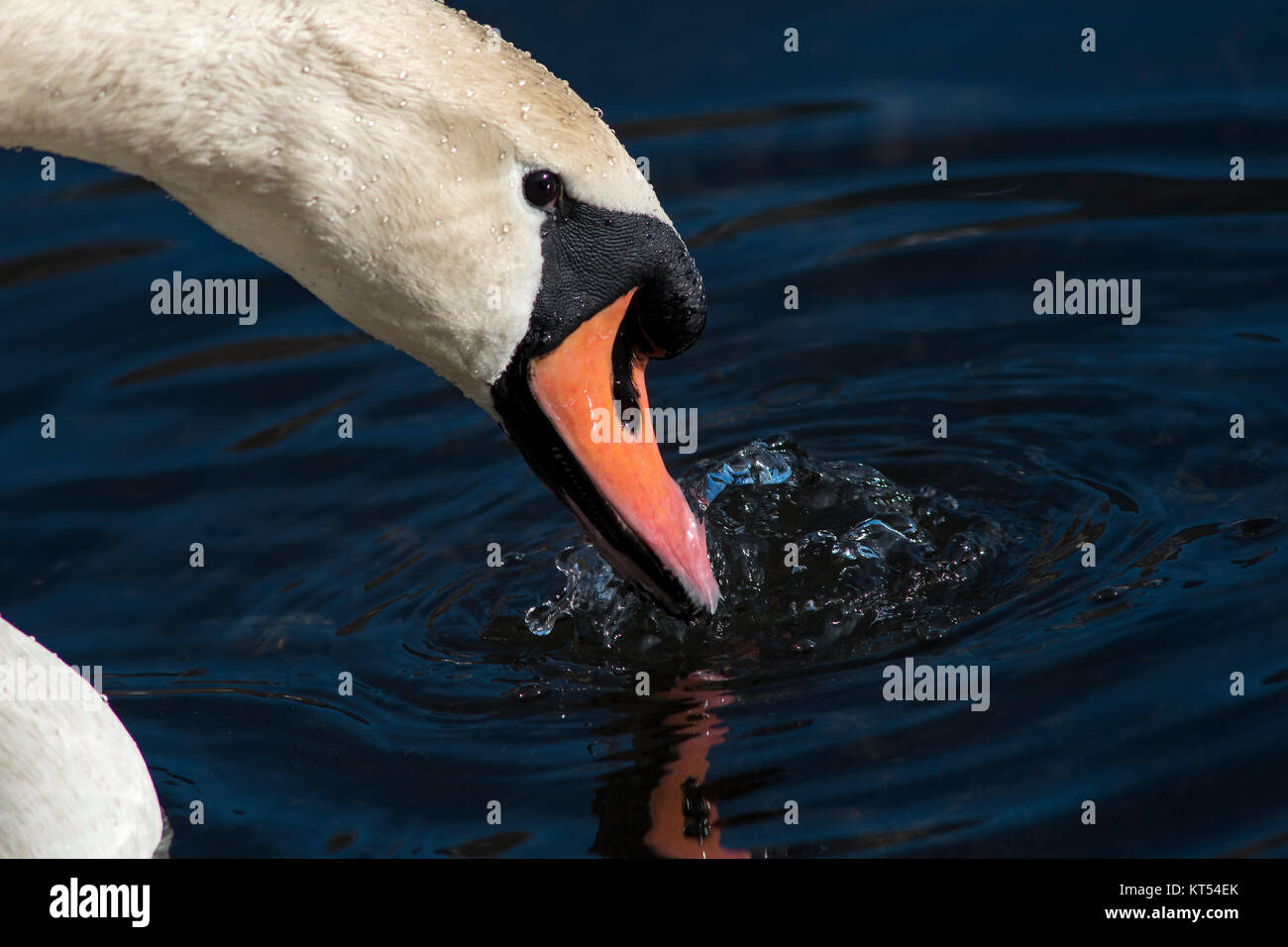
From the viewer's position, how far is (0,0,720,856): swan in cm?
376

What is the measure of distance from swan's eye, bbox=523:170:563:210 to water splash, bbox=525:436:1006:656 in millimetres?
1709

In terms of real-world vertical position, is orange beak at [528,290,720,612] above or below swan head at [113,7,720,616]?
below

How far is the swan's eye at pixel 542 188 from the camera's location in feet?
13.5

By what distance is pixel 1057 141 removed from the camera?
882 centimetres

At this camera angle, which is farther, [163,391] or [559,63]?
[559,63]

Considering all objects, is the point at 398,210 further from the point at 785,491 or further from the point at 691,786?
the point at 785,491

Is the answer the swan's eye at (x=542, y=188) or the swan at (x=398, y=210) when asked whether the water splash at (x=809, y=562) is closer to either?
the swan at (x=398, y=210)

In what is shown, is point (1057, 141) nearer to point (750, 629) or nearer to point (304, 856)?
point (750, 629)

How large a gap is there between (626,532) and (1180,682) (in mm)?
1749

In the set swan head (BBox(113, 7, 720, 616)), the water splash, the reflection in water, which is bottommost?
the reflection in water

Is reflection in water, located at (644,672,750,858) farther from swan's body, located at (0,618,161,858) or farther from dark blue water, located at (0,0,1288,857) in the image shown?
swan's body, located at (0,618,161,858)

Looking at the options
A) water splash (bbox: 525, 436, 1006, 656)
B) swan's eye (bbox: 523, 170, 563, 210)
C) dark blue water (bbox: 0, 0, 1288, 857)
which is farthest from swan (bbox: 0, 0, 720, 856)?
water splash (bbox: 525, 436, 1006, 656)
